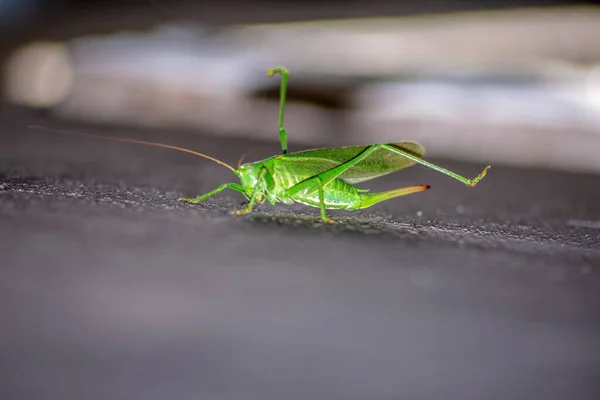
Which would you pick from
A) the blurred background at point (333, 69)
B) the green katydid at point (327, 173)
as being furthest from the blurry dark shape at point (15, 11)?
the green katydid at point (327, 173)

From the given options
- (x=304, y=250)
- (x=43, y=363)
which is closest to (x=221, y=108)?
(x=304, y=250)

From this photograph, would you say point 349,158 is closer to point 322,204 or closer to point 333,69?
point 322,204

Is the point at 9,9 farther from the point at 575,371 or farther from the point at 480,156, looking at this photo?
the point at 575,371

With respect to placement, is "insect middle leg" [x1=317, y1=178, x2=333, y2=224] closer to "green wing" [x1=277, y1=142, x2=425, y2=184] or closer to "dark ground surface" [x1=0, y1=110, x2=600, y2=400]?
"green wing" [x1=277, y1=142, x2=425, y2=184]

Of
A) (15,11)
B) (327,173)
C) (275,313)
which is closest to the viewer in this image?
(275,313)

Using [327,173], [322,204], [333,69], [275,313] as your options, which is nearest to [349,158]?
[327,173]

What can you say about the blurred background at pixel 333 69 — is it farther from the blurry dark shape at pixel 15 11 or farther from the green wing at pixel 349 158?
the green wing at pixel 349 158
